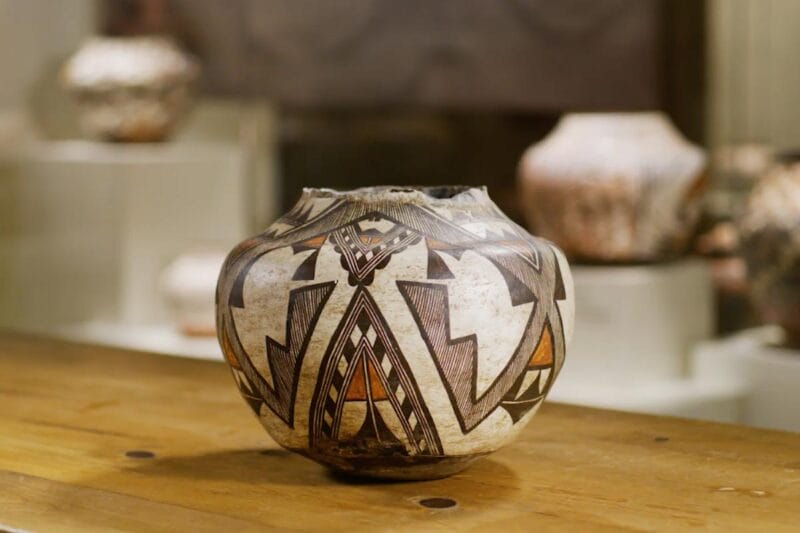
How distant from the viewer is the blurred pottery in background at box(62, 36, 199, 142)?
361 centimetres

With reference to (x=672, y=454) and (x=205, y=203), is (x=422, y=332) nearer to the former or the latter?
(x=672, y=454)

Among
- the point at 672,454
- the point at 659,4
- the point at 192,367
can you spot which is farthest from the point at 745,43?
the point at 672,454

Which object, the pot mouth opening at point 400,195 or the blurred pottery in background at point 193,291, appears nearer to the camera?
the pot mouth opening at point 400,195

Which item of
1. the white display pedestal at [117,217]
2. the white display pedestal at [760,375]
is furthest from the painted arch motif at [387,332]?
the white display pedestal at [117,217]

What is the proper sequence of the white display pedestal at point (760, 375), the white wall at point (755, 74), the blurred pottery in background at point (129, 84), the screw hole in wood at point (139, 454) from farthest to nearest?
the blurred pottery in background at point (129, 84)
the white wall at point (755, 74)
the white display pedestal at point (760, 375)
the screw hole in wood at point (139, 454)

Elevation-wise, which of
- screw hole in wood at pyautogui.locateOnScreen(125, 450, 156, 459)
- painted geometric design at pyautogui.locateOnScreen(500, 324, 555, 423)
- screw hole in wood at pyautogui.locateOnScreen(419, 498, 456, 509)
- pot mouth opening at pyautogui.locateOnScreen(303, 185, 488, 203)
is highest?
pot mouth opening at pyautogui.locateOnScreen(303, 185, 488, 203)

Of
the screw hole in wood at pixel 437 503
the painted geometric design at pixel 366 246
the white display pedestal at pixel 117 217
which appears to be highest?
the painted geometric design at pixel 366 246

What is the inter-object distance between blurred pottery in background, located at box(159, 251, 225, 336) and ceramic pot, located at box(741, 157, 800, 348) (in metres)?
1.25

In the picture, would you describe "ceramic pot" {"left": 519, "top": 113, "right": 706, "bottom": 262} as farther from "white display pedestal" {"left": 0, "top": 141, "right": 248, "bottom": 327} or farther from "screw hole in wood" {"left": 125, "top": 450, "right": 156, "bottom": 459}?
"screw hole in wood" {"left": 125, "top": 450, "right": 156, "bottom": 459}

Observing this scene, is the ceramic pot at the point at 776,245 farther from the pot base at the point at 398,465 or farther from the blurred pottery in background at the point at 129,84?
the pot base at the point at 398,465

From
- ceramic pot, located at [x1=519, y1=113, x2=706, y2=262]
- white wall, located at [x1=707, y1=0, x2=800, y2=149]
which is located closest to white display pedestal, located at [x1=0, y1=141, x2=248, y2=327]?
ceramic pot, located at [x1=519, y1=113, x2=706, y2=262]

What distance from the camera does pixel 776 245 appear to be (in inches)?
105

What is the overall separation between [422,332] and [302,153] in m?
2.88

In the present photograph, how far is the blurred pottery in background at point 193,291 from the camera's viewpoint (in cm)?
329
